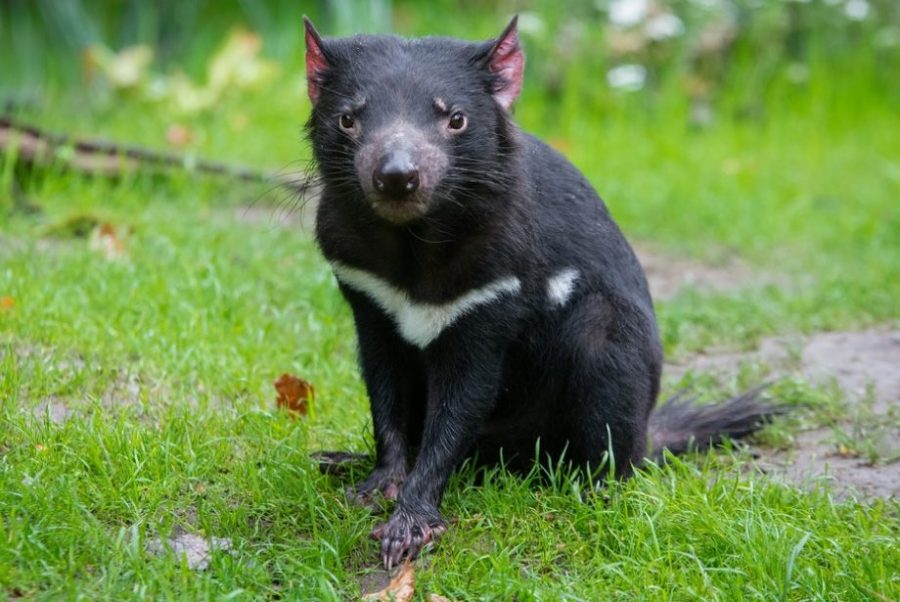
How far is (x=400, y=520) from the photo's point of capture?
305cm

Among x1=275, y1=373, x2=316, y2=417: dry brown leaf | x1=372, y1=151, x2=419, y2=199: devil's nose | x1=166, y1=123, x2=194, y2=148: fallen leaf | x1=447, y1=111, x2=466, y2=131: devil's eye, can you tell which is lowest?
x1=275, y1=373, x2=316, y2=417: dry brown leaf

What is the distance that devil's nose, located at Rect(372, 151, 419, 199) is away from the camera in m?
2.80

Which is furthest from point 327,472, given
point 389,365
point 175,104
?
point 175,104

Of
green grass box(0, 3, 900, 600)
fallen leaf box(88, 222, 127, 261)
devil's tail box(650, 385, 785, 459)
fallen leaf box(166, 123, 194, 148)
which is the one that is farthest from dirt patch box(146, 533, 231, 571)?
fallen leaf box(166, 123, 194, 148)

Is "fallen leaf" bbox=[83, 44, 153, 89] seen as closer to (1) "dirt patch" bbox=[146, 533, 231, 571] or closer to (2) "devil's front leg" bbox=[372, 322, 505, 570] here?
(2) "devil's front leg" bbox=[372, 322, 505, 570]

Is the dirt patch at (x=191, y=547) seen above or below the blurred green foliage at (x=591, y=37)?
below

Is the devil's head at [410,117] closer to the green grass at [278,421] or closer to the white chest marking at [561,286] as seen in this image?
the white chest marking at [561,286]

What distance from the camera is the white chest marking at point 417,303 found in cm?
311

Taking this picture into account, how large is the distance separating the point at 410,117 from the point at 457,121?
0.14 metres

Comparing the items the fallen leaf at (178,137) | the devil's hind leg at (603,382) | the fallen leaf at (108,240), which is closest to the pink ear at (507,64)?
the devil's hind leg at (603,382)

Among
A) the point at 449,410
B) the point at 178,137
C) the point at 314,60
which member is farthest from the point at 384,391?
the point at 178,137

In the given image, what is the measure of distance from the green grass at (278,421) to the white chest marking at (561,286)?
1.66 ft

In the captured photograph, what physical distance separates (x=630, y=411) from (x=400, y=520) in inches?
30.2

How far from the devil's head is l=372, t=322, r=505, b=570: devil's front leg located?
1.31 feet
